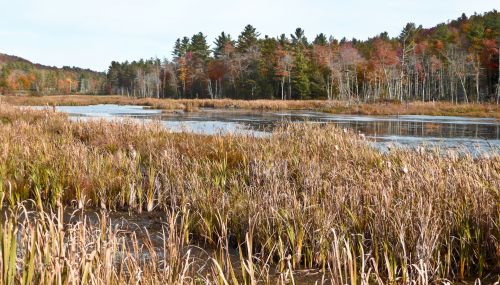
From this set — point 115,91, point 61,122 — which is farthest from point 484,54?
point 115,91

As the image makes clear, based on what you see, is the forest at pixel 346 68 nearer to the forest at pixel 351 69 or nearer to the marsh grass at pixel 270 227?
the forest at pixel 351 69

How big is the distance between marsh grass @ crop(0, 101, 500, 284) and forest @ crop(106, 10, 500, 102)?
153ft

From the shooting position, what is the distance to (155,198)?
6.39 meters

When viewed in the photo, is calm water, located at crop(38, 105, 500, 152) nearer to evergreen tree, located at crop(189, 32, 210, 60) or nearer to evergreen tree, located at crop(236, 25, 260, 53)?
evergreen tree, located at crop(236, 25, 260, 53)

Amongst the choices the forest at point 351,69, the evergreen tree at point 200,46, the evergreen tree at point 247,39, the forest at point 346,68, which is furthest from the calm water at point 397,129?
the evergreen tree at point 200,46

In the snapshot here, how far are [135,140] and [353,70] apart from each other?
198 ft

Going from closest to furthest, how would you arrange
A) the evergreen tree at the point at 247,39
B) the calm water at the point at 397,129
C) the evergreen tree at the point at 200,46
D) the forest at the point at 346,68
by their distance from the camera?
the calm water at the point at 397,129
the forest at the point at 346,68
the evergreen tree at the point at 247,39
the evergreen tree at the point at 200,46

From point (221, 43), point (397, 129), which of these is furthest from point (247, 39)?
point (397, 129)

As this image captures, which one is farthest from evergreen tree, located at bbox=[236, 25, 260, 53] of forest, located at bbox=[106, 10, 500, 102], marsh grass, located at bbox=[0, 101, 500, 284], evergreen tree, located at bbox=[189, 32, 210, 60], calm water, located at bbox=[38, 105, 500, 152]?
marsh grass, located at bbox=[0, 101, 500, 284]

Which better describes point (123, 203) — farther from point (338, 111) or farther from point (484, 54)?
point (484, 54)

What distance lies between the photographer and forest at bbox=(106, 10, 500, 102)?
59.7 m

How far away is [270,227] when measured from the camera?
4.46m

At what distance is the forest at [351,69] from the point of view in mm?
59719

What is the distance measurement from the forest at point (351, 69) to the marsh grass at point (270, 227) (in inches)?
1838
